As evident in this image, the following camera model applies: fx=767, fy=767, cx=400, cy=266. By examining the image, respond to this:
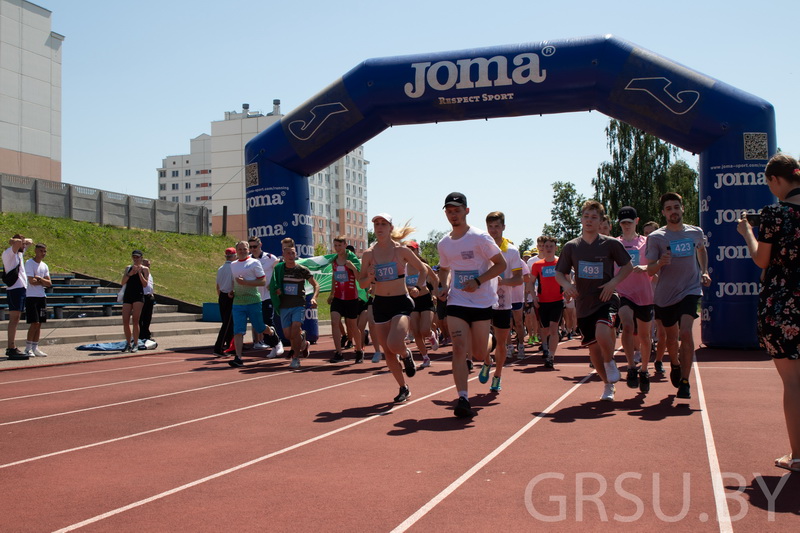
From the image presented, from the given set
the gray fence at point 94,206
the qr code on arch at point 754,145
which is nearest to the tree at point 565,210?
the gray fence at point 94,206

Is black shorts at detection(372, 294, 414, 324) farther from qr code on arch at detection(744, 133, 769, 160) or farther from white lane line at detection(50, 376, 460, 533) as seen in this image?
qr code on arch at detection(744, 133, 769, 160)

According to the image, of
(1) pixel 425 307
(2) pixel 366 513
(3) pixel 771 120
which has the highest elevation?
(3) pixel 771 120

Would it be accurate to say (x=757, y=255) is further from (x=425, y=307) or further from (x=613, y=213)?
(x=613, y=213)

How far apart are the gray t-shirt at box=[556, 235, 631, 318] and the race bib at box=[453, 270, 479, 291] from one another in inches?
43.9

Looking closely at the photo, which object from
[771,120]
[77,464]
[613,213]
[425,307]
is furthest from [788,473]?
[613,213]

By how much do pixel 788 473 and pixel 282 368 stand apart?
8.98 m

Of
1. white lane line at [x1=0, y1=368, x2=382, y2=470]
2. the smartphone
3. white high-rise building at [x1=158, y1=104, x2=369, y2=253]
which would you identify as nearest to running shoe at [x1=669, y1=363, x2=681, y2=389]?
the smartphone

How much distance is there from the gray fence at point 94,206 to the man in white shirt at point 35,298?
19074mm

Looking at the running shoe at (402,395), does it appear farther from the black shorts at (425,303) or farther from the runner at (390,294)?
the black shorts at (425,303)

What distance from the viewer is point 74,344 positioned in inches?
693

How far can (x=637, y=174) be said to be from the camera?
168 ft

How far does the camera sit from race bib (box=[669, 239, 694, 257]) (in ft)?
28.1

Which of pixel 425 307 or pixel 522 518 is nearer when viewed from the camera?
pixel 522 518

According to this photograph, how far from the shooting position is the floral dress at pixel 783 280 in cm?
512
